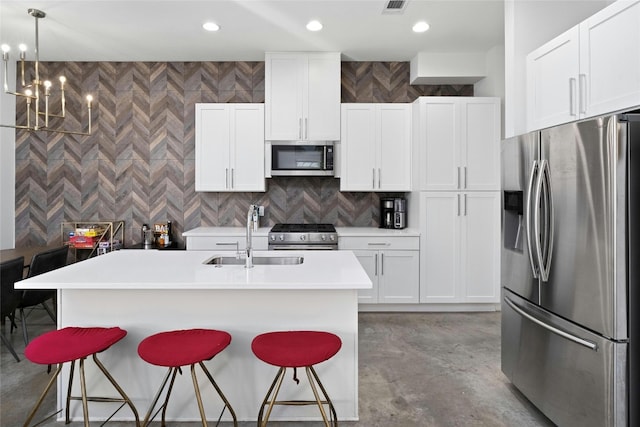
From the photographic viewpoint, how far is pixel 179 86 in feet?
15.6

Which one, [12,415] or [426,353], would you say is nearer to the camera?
[12,415]

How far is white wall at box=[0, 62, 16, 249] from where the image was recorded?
4.53m

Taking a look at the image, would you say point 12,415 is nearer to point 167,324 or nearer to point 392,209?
point 167,324

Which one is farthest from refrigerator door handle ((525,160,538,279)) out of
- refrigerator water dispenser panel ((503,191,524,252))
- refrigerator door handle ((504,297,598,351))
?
refrigerator door handle ((504,297,598,351))

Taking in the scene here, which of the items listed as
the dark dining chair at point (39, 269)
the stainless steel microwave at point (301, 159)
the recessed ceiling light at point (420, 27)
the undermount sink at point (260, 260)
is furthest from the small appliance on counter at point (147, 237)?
the recessed ceiling light at point (420, 27)

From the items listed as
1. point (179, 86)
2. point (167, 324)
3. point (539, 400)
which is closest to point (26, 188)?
point (179, 86)

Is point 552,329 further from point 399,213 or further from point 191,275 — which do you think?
point 399,213

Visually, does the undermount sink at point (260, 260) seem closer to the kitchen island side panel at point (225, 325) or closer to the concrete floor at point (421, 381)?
the kitchen island side panel at point (225, 325)

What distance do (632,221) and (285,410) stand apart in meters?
1.96

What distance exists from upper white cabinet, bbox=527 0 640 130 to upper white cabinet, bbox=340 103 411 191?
184cm

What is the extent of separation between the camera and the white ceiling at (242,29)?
3340mm

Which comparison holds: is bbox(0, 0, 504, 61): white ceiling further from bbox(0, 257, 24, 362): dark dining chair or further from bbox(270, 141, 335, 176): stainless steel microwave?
bbox(0, 257, 24, 362): dark dining chair

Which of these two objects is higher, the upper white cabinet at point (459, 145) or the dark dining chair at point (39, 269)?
the upper white cabinet at point (459, 145)

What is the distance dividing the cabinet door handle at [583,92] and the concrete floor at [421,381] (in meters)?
1.77
